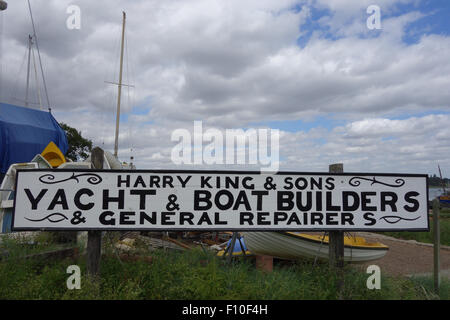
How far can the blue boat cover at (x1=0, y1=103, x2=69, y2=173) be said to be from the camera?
18.9 meters

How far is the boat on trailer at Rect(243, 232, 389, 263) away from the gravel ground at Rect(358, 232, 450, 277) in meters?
0.38

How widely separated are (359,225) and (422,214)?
1096 millimetres

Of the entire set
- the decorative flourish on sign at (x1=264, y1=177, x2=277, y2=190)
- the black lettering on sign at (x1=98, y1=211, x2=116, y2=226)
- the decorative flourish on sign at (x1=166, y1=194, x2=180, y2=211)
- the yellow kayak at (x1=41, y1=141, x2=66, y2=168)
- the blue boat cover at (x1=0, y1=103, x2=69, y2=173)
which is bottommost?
the black lettering on sign at (x1=98, y1=211, x2=116, y2=226)

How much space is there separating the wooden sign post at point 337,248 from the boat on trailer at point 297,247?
3.45ft

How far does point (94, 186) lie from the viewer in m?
4.95

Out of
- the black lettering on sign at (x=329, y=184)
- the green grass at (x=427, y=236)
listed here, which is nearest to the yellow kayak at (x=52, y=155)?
the black lettering on sign at (x=329, y=184)

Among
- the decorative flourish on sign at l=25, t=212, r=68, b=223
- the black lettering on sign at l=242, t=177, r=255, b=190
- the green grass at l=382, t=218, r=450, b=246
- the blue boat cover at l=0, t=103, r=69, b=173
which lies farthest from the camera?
the blue boat cover at l=0, t=103, r=69, b=173

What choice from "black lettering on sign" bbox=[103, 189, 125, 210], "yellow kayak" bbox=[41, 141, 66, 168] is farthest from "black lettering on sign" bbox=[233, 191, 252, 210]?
"yellow kayak" bbox=[41, 141, 66, 168]

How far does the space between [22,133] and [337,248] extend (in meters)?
20.5

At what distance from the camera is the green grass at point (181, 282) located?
14.4ft

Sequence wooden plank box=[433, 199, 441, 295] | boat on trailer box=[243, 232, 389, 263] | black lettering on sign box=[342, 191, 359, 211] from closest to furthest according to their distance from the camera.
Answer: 1. black lettering on sign box=[342, 191, 359, 211]
2. wooden plank box=[433, 199, 441, 295]
3. boat on trailer box=[243, 232, 389, 263]

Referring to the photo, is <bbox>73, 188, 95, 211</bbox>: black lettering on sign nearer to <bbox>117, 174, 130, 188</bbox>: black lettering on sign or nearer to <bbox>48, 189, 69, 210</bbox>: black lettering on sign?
<bbox>48, 189, 69, 210</bbox>: black lettering on sign

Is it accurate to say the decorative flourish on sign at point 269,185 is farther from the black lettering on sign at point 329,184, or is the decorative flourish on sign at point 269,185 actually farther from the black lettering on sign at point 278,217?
the black lettering on sign at point 329,184
